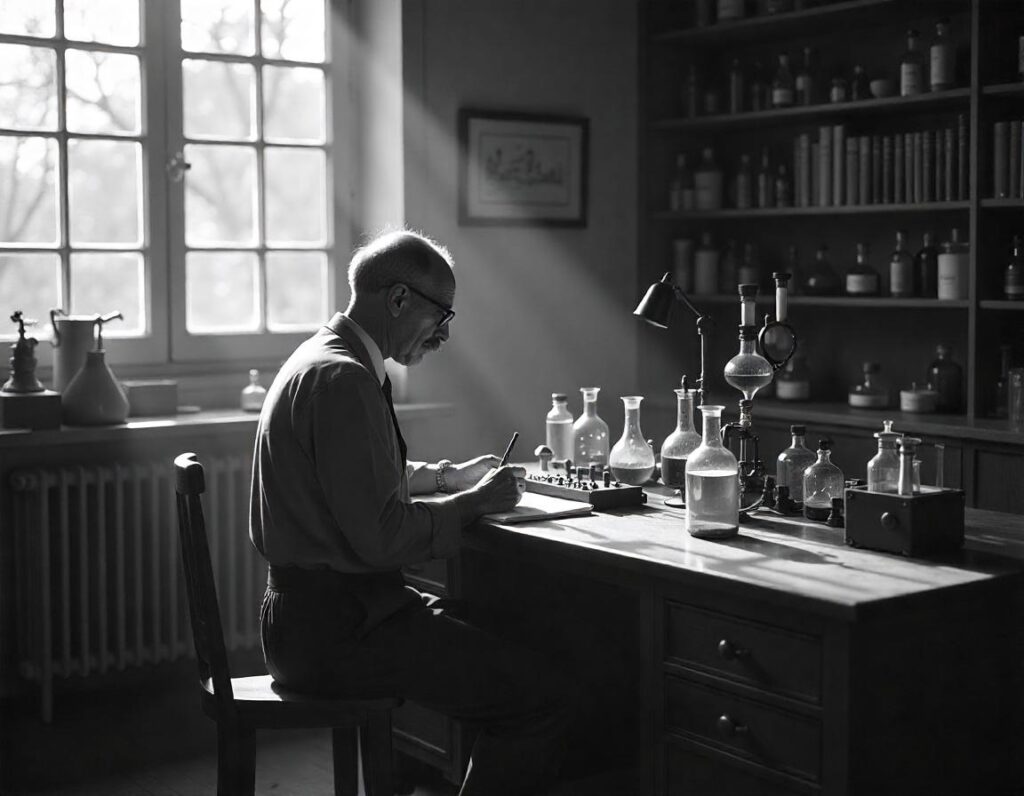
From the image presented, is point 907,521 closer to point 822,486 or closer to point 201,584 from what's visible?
point 822,486

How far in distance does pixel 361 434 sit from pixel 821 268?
9.35ft

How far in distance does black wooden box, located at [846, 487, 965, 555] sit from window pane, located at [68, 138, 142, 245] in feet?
8.87

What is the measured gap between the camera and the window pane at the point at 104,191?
13.7ft

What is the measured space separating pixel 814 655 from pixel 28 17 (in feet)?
10.5

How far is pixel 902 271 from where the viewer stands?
4570 mm

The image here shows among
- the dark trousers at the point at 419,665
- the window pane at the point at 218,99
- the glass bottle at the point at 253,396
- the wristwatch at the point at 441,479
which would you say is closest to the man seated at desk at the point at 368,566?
the dark trousers at the point at 419,665

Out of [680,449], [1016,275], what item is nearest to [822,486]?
[680,449]

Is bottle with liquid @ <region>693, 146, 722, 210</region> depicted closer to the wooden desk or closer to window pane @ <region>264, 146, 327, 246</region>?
window pane @ <region>264, 146, 327, 246</region>

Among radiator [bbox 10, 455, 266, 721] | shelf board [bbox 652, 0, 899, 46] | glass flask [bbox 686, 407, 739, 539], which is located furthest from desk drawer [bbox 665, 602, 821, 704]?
shelf board [bbox 652, 0, 899, 46]

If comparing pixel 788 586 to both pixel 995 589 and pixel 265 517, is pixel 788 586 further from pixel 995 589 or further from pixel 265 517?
pixel 265 517

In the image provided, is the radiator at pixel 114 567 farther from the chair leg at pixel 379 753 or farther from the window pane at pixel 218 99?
the chair leg at pixel 379 753

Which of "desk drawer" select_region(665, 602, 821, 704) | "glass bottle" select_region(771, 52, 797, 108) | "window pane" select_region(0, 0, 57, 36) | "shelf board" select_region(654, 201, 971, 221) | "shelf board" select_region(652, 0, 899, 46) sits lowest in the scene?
"desk drawer" select_region(665, 602, 821, 704)

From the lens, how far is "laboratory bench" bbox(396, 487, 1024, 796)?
6.92ft

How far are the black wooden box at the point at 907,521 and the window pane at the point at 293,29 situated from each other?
285 centimetres
